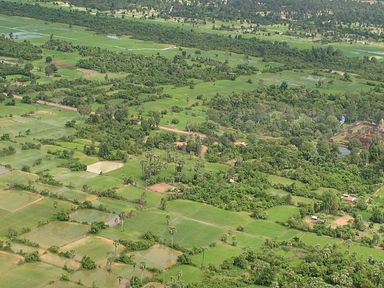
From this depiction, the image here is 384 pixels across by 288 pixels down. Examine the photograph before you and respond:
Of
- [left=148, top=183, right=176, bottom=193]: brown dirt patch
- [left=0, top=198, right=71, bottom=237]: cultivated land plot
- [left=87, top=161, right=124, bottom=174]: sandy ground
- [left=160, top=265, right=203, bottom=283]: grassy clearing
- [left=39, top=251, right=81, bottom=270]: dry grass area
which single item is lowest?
[left=39, top=251, right=81, bottom=270]: dry grass area

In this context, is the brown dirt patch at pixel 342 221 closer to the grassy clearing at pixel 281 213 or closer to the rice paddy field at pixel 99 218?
the rice paddy field at pixel 99 218

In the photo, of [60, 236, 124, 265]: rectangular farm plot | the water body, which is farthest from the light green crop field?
the water body

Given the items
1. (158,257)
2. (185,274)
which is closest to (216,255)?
(185,274)

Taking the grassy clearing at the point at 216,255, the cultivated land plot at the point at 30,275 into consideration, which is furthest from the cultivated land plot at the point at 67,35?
the cultivated land plot at the point at 30,275

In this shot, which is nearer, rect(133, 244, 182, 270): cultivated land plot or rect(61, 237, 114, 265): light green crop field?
rect(133, 244, 182, 270): cultivated land plot

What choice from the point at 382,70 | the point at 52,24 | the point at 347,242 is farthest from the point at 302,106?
the point at 52,24

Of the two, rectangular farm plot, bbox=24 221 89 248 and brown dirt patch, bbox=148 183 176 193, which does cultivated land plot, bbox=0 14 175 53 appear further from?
rectangular farm plot, bbox=24 221 89 248
